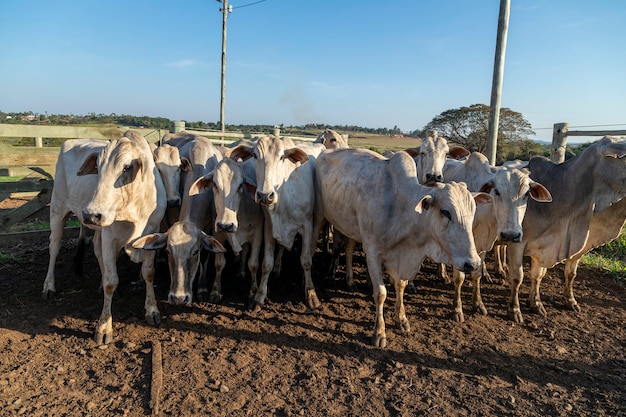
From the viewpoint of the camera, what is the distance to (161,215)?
5.06 metres

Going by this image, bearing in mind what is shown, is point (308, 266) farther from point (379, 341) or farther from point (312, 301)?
point (379, 341)

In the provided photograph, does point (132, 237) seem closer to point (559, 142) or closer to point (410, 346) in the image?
point (410, 346)

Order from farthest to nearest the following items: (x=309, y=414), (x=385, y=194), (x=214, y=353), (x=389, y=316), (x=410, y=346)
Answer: (x=389, y=316), (x=385, y=194), (x=410, y=346), (x=214, y=353), (x=309, y=414)

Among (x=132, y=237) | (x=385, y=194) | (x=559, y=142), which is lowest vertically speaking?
(x=132, y=237)

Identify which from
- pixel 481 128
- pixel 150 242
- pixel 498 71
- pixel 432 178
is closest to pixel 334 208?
pixel 432 178

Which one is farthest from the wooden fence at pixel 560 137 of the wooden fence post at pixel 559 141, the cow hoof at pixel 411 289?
the cow hoof at pixel 411 289

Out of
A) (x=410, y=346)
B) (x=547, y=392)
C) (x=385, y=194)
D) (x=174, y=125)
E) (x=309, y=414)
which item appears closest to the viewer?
(x=309, y=414)

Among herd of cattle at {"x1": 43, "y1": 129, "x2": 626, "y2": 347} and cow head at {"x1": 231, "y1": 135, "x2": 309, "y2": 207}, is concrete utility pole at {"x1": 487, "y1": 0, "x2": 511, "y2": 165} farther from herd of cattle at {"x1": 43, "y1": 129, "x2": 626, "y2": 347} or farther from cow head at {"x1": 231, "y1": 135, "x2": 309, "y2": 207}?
cow head at {"x1": 231, "y1": 135, "x2": 309, "y2": 207}

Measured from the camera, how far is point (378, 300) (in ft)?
15.5

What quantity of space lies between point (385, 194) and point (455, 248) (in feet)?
3.79

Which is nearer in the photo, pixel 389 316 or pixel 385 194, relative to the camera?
pixel 385 194

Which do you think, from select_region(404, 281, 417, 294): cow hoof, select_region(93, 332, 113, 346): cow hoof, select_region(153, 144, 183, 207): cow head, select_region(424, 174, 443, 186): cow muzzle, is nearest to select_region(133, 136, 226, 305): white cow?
select_region(153, 144, 183, 207): cow head

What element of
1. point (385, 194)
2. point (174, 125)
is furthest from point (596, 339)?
point (174, 125)

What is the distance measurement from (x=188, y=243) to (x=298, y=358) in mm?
1675
